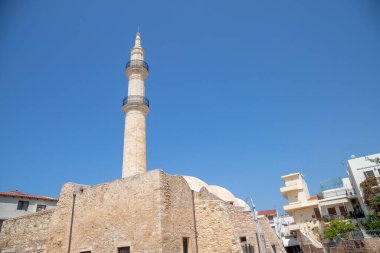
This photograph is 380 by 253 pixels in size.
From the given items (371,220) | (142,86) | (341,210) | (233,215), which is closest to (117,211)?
(233,215)

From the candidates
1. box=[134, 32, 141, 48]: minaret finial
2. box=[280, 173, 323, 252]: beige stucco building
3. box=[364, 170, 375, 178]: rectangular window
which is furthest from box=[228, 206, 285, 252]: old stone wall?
box=[134, 32, 141, 48]: minaret finial

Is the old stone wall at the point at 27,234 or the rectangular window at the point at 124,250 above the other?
the old stone wall at the point at 27,234

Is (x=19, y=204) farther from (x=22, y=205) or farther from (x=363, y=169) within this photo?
(x=363, y=169)

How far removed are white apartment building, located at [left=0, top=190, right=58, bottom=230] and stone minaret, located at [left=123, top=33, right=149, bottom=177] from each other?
35.3 ft

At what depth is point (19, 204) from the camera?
23062 mm

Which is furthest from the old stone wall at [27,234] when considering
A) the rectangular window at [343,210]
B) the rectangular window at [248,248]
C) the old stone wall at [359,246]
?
the rectangular window at [343,210]

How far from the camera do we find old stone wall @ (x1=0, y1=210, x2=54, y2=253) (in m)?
14.3

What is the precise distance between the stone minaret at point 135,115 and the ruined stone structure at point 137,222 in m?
5.62

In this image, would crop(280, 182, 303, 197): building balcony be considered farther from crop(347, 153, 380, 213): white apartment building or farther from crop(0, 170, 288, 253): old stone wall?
crop(0, 170, 288, 253): old stone wall

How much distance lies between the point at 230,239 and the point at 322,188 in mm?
25471

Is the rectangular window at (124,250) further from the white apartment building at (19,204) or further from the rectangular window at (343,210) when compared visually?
the rectangular window at (343,210)

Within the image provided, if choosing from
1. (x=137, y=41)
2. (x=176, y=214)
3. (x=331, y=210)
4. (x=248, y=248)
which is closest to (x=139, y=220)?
(x=176, y=214)

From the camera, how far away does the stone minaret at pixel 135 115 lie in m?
19.3

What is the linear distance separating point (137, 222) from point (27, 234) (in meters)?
8.16
